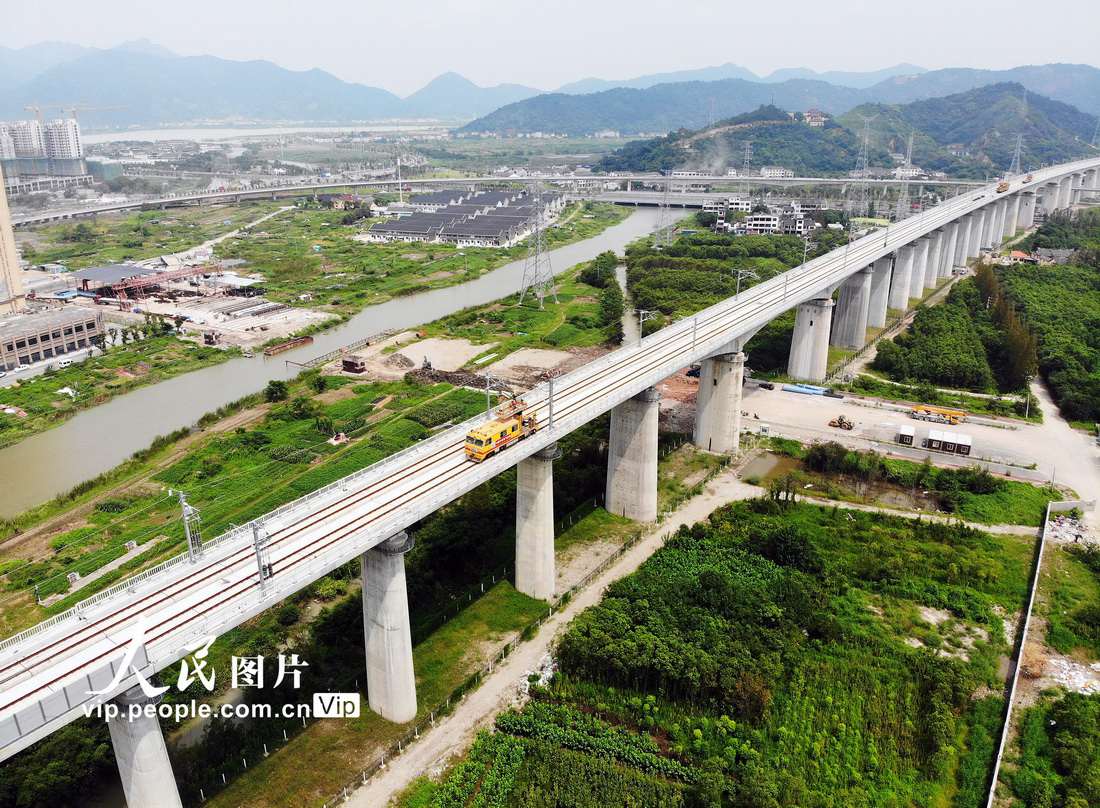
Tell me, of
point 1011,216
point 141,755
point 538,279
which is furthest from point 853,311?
point 1011,216

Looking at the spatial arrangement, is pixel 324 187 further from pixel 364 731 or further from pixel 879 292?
pixel 364 731

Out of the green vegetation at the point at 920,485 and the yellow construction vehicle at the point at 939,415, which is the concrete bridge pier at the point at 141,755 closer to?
the green vegetation at the point at 920,485

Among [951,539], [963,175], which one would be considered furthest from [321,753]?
[963,175]

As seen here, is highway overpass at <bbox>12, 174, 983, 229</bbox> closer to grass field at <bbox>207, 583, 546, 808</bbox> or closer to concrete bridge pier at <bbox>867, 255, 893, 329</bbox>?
concrete bridge pier at <bbox>867, 255, 893, 329</bbox>

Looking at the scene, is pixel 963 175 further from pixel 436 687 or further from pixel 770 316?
pixel 436 687

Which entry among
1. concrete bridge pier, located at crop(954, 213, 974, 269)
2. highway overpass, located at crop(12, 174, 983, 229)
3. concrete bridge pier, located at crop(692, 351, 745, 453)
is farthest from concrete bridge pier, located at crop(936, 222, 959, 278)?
highway overpass, located at crop(12, 174, 983, 229)

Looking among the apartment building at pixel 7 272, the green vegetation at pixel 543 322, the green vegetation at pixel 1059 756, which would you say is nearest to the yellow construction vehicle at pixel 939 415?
the green vegetation at pixel 1059 756
